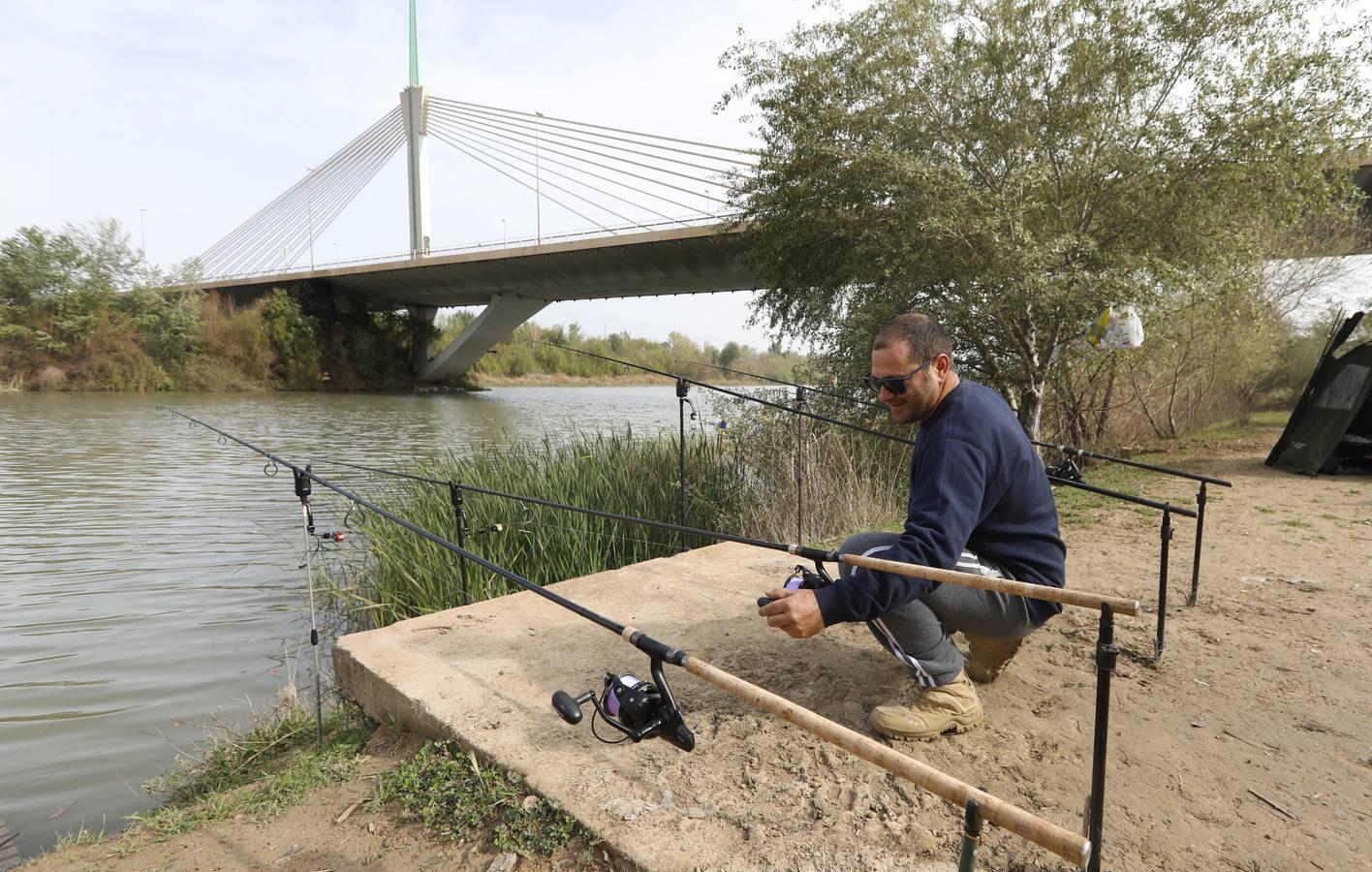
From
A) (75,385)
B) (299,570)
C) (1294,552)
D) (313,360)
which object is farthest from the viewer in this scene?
(313,360)

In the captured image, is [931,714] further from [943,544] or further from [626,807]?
[626,807]

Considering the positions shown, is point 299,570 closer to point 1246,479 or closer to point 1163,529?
point 1163,529

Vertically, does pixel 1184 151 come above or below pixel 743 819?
above

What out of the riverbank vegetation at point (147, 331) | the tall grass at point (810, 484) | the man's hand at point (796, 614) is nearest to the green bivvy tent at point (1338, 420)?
the tall grass at point (810, 484)

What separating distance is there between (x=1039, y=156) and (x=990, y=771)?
26.6ft

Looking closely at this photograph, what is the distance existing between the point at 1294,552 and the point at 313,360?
35.4 m

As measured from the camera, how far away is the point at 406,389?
36.0 metres

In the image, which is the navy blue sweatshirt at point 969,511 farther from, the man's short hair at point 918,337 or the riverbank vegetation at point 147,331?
the riverbank vegetation at point 147,331

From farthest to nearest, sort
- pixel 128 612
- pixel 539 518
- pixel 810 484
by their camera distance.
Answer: pixel 810 484 < pixel 539 518 < pixel 128 612

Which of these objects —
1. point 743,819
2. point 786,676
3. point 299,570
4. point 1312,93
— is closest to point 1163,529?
point 786,676

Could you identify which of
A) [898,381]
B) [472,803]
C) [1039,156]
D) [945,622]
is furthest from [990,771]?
[1039,156]

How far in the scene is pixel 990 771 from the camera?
2121mm

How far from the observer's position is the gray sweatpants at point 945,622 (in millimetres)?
2168

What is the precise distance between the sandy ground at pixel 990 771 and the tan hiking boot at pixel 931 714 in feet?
0.18
